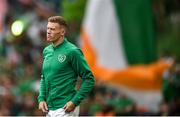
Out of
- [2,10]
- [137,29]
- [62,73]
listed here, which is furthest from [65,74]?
[2,10]

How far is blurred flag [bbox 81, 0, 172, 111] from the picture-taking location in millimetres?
18156

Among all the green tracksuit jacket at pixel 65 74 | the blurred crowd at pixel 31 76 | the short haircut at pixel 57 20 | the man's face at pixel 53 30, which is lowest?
the blurred crowd at pixel 31 76

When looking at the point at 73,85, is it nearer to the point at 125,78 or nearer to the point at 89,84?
the point at 89,84

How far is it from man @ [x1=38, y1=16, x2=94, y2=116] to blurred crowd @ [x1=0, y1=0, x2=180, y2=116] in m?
5.89

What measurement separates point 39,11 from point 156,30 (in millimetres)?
4276

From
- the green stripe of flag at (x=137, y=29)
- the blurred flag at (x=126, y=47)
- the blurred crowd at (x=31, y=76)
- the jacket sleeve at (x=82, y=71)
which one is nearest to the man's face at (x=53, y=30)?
the jacket sleeve at (x=82, y=71)

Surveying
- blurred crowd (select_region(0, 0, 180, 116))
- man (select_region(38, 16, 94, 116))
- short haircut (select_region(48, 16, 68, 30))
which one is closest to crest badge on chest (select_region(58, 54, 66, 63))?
man (select_region(38, 16, 94, 116))

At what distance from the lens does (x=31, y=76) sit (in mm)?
21203

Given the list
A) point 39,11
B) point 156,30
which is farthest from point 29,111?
point 39,11

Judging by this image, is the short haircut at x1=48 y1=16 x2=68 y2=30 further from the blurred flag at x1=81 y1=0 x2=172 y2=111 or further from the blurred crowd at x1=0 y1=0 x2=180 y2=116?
the blurred flag at x1=81 y1=0 x2=172 y2=111

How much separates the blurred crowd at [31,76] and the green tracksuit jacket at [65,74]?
5891mm

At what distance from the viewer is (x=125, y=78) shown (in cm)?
1828

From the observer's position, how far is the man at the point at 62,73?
9609 mm

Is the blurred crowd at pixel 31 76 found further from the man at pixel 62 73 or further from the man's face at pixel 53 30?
the man's face at pixel 53 30
